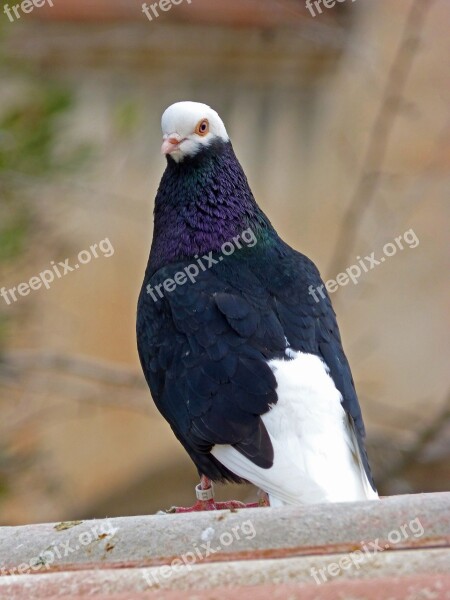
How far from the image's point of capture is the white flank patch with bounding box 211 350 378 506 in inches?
146

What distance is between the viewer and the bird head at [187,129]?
447 cm

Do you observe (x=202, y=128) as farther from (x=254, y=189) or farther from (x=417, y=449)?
(x=254, y=189)

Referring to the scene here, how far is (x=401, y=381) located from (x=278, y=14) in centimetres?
313

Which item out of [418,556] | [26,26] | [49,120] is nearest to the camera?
[418,556]

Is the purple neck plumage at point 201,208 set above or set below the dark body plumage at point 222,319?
above

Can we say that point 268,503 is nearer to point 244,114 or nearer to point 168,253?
point 168,253

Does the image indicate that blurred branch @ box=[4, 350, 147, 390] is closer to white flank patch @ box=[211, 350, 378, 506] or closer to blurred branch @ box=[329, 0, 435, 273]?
blurred branch @ box=[329, 0, 435, 273]

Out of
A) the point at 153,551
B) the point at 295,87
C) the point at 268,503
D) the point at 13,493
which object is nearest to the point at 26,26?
the point at 295,87

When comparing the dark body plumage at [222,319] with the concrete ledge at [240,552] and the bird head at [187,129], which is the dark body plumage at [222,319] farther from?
the concrete ledge at [240,552]

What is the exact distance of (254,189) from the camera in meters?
9.30

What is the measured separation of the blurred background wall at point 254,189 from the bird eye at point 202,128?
3.87 meters

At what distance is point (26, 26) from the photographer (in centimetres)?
849

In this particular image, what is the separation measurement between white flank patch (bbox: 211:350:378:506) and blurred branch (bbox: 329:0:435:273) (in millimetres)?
3563

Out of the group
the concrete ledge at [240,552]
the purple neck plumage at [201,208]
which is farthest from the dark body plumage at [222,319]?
the concrete ledge at [240,552]
